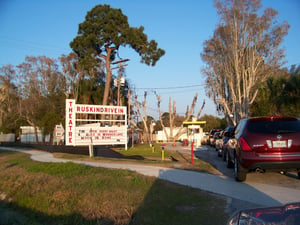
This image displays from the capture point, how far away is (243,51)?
118ft

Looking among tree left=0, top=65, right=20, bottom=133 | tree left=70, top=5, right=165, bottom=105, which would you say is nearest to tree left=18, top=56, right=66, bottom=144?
tree left=0, top=65, right=20, bottom=133

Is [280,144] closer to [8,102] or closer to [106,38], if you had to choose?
[106,38]

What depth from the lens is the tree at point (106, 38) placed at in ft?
105

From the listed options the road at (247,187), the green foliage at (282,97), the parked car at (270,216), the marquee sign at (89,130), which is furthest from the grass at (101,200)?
the green foliage at (282,97)

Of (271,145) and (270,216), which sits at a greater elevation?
(271,145)

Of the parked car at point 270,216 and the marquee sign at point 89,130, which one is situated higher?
the marquee sign at point 89,130

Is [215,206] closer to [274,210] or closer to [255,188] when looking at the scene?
[255,188]

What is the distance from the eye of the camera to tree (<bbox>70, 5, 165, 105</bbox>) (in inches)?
1261

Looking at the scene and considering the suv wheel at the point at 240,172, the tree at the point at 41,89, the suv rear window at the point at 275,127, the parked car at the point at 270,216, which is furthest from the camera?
the tree at the point at 41,89

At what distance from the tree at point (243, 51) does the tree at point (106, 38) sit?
31.5 feet

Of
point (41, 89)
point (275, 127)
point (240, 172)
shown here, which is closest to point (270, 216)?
point (275, 127)

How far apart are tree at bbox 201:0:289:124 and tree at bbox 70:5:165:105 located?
9.61 metres

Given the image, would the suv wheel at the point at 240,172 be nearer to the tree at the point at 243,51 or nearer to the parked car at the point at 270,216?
the parked car at the point at 270,216

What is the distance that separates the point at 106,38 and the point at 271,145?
89.6 feet
